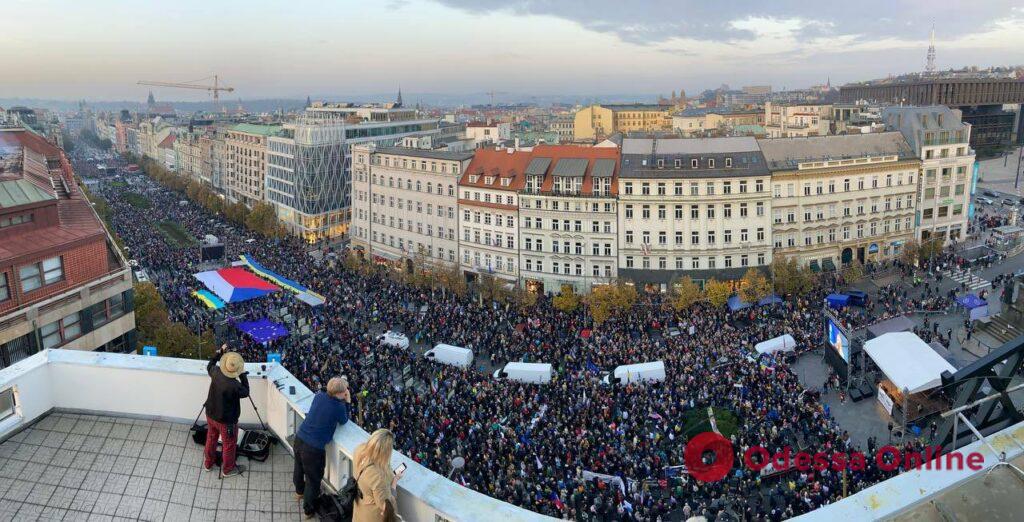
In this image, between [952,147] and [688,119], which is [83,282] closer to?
[952,147]

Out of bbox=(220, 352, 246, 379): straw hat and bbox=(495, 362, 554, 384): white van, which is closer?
bbox=(220, 352, 246, 379): straw hat

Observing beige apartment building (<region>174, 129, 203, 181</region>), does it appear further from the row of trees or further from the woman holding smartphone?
the woman holding smartphone

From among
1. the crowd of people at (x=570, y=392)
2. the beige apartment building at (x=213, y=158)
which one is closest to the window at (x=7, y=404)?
the crowd of people at (x=570, y=392)

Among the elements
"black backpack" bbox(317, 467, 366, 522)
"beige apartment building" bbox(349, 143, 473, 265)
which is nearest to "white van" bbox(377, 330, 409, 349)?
"beige apartment building" bbox(349, 143, 473, 265)

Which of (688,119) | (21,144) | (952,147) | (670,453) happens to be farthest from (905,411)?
(688,119)

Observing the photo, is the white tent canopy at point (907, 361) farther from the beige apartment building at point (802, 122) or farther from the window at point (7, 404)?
the beige apartment building at point (802, 122)
